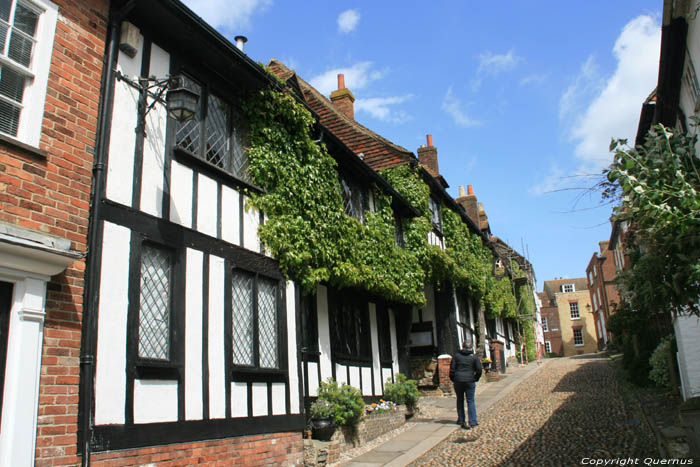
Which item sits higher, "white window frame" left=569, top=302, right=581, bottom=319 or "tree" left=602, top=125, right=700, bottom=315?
"white window frame" left=569, top=302, right=581, bottom=319

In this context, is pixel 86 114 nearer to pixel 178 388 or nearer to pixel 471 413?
pixel 178 388

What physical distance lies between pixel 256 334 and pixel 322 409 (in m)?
1.96

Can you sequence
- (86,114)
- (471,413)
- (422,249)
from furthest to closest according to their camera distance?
(422,249)
(471,413)
(86,114)

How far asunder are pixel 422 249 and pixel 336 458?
7651mm

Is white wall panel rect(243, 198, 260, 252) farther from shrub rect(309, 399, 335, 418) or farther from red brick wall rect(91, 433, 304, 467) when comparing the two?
shrub rect(309, 399, 335, 418)

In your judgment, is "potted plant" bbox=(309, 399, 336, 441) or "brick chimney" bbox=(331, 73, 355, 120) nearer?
"potted plant" bbox=(309, 399, 336, 441)

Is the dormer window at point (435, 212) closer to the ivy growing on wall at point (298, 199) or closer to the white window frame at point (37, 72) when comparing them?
the ivy growing on wall at point (298, 199)

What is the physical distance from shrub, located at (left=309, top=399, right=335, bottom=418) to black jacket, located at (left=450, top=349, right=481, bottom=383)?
116 inches

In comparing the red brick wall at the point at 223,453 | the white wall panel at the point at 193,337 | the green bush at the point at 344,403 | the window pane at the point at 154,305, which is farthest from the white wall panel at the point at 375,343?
the window pane at the point at 154,305

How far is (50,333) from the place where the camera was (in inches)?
192

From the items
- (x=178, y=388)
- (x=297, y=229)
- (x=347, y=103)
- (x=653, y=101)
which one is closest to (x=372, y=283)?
(x=297, y=229)

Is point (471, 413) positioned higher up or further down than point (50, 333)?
further down

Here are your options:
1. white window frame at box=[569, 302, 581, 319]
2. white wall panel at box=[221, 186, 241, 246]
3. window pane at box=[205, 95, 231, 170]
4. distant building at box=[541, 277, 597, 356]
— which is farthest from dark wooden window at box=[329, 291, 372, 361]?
white window frame at box=[569, 302, 581, 319]

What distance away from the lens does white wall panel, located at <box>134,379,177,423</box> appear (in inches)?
223
